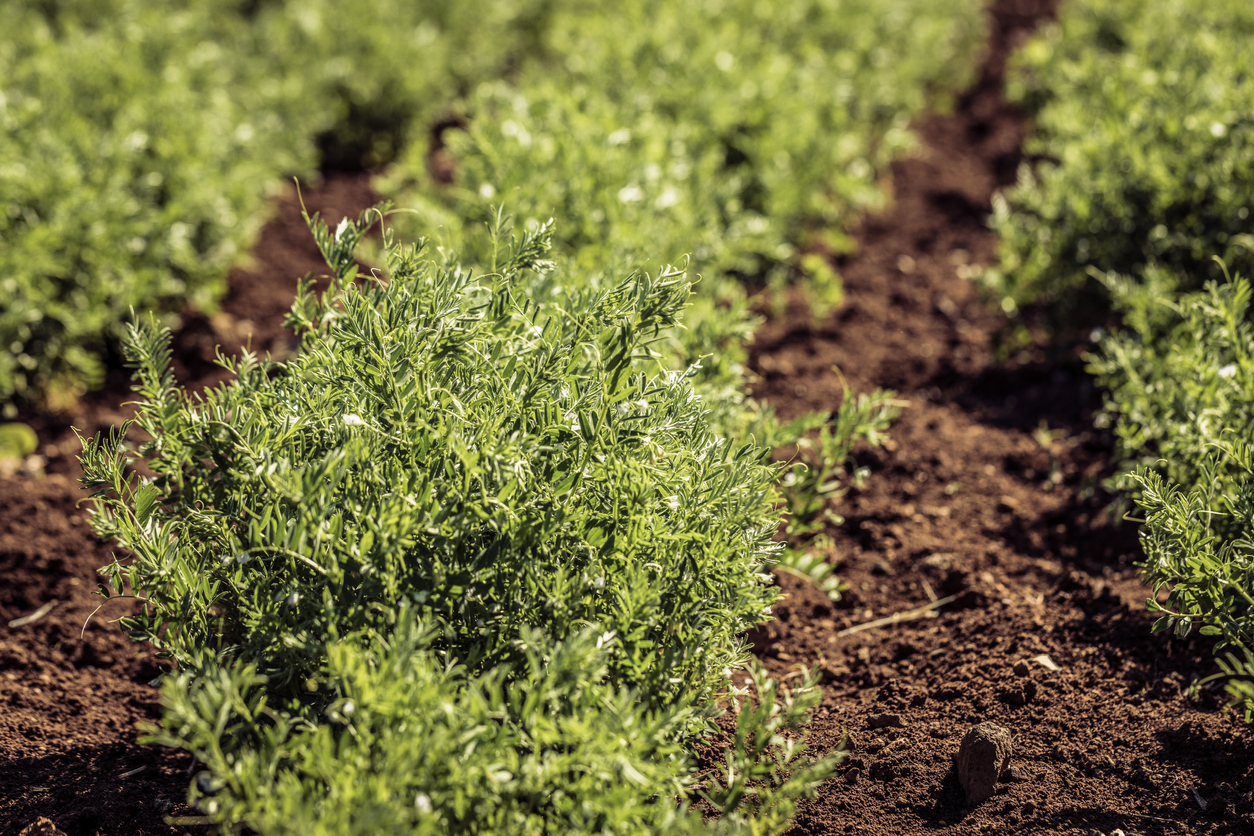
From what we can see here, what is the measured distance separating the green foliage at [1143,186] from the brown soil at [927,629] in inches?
19.5

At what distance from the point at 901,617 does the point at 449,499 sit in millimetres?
1802

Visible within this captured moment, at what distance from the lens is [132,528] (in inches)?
94.3

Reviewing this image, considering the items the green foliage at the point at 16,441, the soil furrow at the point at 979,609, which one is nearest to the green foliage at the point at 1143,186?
the soil furrow at the point at 979,609

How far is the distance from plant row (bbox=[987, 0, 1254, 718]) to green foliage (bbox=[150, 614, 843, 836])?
1.21 metres

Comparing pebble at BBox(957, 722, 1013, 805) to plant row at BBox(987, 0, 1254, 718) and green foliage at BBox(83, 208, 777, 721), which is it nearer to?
plant row at BBox(987, 0, 1254, 718)

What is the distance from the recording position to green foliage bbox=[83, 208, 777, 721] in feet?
7.68

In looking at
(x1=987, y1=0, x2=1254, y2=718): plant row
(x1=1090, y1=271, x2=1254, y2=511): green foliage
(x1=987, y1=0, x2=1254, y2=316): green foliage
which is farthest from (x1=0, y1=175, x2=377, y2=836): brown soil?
(x1=987, y1=0, x2=1254, y2=316): green foliage

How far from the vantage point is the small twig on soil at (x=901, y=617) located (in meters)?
3.46

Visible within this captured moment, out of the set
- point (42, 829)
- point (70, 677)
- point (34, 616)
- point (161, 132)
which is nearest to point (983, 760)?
point (42, 829)

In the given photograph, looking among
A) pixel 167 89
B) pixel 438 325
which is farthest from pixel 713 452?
pixel 167 89

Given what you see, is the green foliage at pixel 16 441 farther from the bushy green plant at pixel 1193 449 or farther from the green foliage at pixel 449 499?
the bushy green plant at pixel 1193 449

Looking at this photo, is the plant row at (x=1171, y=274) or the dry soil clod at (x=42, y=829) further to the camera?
the plant row at (x=1171, y=274)

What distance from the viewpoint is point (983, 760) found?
2.60 m

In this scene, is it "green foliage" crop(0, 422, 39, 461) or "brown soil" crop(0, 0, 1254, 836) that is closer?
"brown soil" crop(0, 0, 1254, 836)
